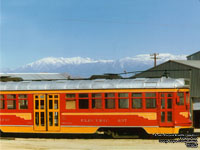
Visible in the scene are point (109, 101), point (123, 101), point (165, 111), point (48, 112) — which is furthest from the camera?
point (48, 112)

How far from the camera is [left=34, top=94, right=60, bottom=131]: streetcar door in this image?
75.5 feet

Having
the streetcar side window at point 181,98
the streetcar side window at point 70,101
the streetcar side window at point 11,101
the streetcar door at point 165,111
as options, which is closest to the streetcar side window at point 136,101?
the streetcar door at point 165,111

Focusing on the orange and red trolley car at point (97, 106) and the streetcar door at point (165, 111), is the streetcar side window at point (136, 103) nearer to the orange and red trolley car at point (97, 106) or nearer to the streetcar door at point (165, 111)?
the orange and red trolley car at point (97, 106)

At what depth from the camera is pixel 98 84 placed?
2259 cm

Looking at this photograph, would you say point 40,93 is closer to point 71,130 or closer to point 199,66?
point 71,130

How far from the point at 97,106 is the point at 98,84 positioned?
3.80 feet

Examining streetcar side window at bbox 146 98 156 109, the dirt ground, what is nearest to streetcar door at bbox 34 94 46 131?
the dirt ground

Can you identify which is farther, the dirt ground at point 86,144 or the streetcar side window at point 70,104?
the streetcar side window at point 70,104

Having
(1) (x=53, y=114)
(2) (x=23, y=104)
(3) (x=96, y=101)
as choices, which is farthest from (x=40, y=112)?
(3) (x=96, y=101)

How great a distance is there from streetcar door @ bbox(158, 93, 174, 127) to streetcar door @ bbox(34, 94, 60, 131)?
543 centimetres

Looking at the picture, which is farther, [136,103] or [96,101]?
[96,101]

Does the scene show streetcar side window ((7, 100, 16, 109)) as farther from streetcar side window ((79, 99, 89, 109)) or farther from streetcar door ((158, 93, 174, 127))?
streetcar door ((158, 93, 174, 127))

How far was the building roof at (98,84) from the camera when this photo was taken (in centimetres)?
2186

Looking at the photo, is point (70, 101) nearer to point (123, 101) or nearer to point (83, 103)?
point (83, 103)
